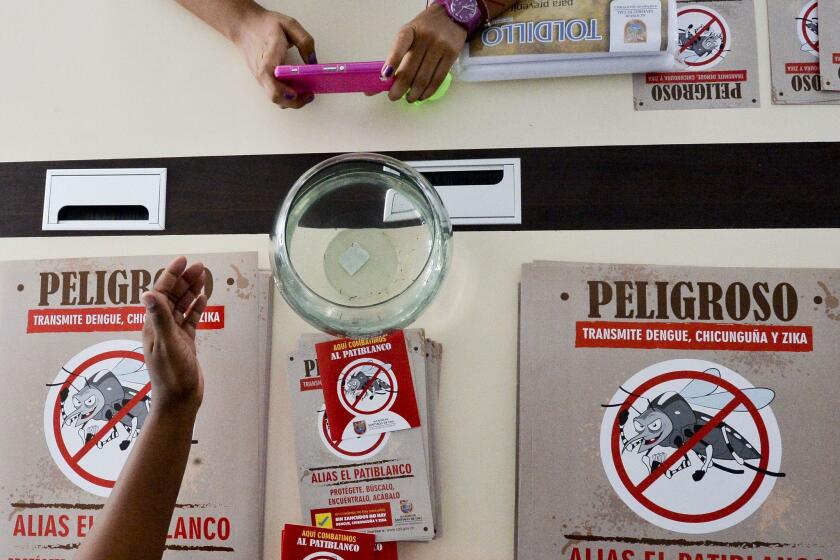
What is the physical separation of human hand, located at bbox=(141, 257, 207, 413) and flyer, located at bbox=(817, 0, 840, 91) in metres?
0.68

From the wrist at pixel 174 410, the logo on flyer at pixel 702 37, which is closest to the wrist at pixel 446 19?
the logo on flyer at pixel 702 37

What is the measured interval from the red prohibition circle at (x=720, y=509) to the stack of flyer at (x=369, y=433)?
0.19 m

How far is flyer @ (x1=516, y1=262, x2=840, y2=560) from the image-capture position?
25.9 inches

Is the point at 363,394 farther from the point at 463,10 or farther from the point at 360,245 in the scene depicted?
the point at 463,10

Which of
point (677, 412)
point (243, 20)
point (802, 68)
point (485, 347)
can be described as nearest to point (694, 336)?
point (677, 412)

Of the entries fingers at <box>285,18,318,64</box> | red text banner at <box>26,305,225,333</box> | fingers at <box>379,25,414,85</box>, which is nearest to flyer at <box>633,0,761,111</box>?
fingers at <box>379,25,414,85</box>

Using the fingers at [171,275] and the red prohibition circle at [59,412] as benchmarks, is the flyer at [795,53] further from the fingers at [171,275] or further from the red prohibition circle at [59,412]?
the red prohibition circle at [59,412]

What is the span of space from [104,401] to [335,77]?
0.42 m

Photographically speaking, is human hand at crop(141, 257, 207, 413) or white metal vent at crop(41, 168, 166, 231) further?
white metal vent at crop(41, 168, 166, 231)

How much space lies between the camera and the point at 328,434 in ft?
2.30

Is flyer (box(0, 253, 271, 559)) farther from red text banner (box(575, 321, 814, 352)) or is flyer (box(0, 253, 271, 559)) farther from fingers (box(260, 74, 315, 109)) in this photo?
red text banner (box(575, 321, 814, 352))

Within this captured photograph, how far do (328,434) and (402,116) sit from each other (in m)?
0.35

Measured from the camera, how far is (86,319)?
744mm

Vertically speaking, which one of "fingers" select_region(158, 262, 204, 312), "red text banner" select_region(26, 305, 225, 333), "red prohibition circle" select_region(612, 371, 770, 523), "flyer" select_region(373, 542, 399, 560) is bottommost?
"flyer" select_region(373, 542, 399, 560)
